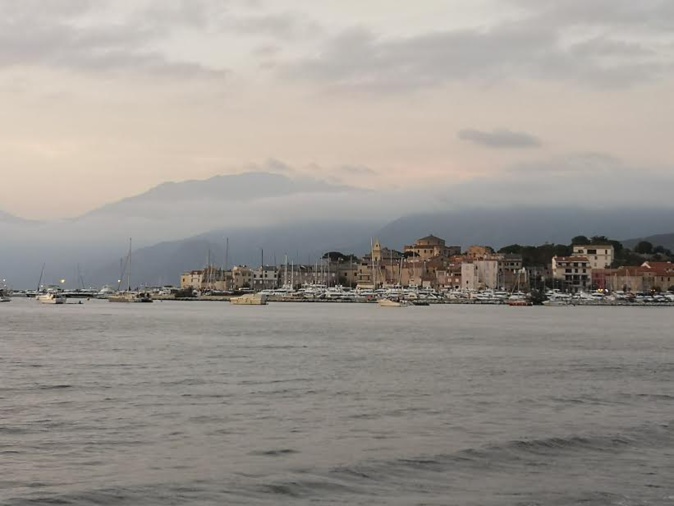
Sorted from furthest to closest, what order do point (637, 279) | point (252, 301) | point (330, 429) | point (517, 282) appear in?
point (517, 282) → point (637, 279) → point (252, 301) → point (330, 429)

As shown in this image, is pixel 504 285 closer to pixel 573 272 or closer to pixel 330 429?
pixel 573 272

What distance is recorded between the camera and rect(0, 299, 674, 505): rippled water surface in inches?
544

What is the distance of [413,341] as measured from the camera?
49.8 meters

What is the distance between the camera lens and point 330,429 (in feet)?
62.0

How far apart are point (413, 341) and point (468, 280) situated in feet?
440

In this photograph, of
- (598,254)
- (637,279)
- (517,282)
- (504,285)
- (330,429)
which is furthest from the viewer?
(598,254)

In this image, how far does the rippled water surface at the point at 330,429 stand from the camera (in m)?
13.8

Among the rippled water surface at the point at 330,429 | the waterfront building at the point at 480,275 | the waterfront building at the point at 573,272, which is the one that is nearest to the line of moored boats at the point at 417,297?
the waterfront building at the point at 480,275

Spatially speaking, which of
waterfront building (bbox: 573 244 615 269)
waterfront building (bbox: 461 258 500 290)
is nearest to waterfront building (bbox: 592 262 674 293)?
waterfront building (bbox: 573 244 615 269)

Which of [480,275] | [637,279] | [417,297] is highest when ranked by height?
[480,275]

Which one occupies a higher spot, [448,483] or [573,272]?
[573,272]

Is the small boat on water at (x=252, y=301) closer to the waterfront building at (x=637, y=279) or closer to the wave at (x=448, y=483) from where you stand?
the waterfront building at (x=637, y=279)

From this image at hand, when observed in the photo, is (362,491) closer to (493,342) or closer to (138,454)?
(138,454)

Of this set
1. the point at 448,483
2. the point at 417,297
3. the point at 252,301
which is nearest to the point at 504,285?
the point at 417,297
